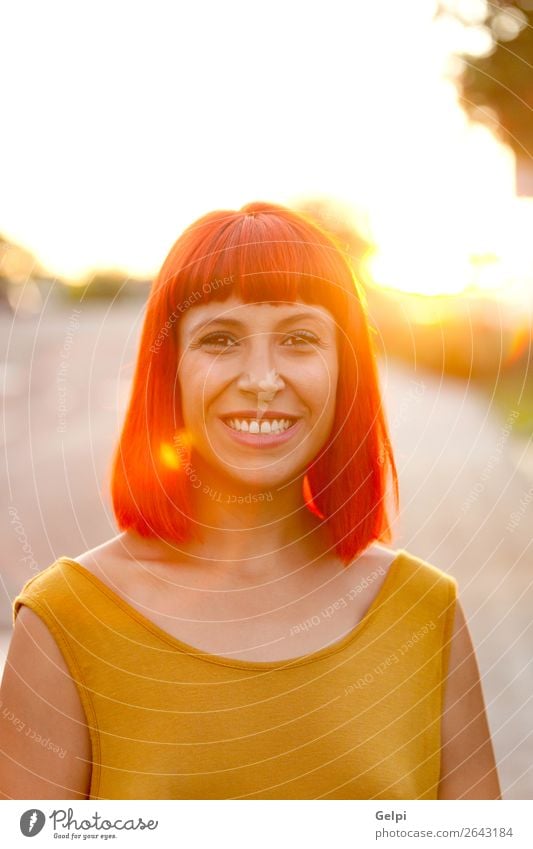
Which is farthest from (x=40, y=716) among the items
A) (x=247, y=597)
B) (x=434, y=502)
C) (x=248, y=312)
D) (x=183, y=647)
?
(x=434, y=502)

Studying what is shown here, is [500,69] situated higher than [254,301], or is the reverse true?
[500,69]

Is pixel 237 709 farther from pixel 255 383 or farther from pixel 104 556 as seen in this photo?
pixel 255 383

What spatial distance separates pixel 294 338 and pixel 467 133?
0.76 metres

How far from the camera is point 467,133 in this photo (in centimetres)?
191

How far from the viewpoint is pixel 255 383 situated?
135 cm

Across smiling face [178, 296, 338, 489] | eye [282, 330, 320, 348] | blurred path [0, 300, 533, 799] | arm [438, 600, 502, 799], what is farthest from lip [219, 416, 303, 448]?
blurred path [0, 300, 533, 799]

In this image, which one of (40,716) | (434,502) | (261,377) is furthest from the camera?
(434,502)

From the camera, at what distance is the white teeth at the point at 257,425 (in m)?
1.35

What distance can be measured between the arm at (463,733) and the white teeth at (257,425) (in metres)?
0.35

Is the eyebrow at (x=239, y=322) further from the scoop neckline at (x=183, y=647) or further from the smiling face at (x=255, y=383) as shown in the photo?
→ the scoop neckline at (x=183, y=647)

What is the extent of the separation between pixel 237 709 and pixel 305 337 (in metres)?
0.45

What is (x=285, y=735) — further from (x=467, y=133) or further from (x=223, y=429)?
(x=467, y=133)

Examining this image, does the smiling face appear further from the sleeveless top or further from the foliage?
the foliage
